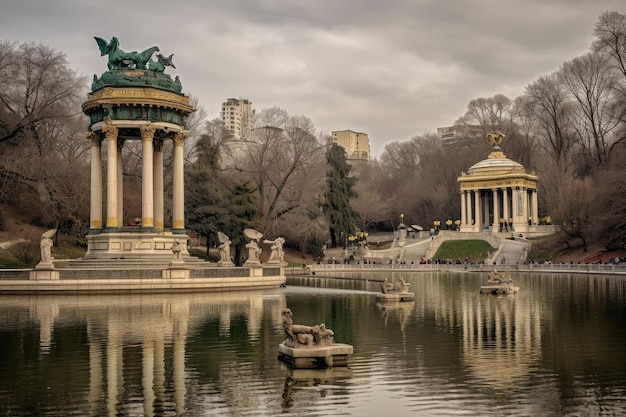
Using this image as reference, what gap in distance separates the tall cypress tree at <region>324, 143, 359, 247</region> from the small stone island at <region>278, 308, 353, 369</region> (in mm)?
69885

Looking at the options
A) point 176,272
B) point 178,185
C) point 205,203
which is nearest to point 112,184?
point 178,185

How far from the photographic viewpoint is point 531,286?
1613 inches

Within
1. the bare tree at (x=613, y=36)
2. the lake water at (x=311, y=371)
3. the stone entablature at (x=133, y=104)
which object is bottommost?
the lake water at (x=311, y=371)

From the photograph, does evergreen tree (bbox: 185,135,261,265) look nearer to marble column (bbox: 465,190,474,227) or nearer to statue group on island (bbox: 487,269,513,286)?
statue group on island (bbox: 487,269,513,286)

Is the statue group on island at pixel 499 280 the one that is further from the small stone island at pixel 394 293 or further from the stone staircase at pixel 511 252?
the stone staircase at pixel 511 252

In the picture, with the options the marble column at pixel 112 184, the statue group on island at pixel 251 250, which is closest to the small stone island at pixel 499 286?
the statue group on island at pixel 251 250

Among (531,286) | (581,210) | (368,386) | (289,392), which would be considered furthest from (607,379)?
(581,210)

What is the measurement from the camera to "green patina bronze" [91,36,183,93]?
42.1 metres

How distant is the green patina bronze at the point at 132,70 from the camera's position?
42.1m

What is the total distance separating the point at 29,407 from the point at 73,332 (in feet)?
28.8

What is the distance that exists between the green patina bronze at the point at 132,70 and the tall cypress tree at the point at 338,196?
4242cm

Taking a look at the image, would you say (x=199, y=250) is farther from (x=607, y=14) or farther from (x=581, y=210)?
(x=607, y=14)

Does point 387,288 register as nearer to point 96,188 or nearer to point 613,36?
point 96,188

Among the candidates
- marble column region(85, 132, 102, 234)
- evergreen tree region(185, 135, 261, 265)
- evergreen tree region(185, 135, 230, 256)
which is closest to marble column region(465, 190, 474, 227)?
evergreen tree region(185, 135, 261, 265)
